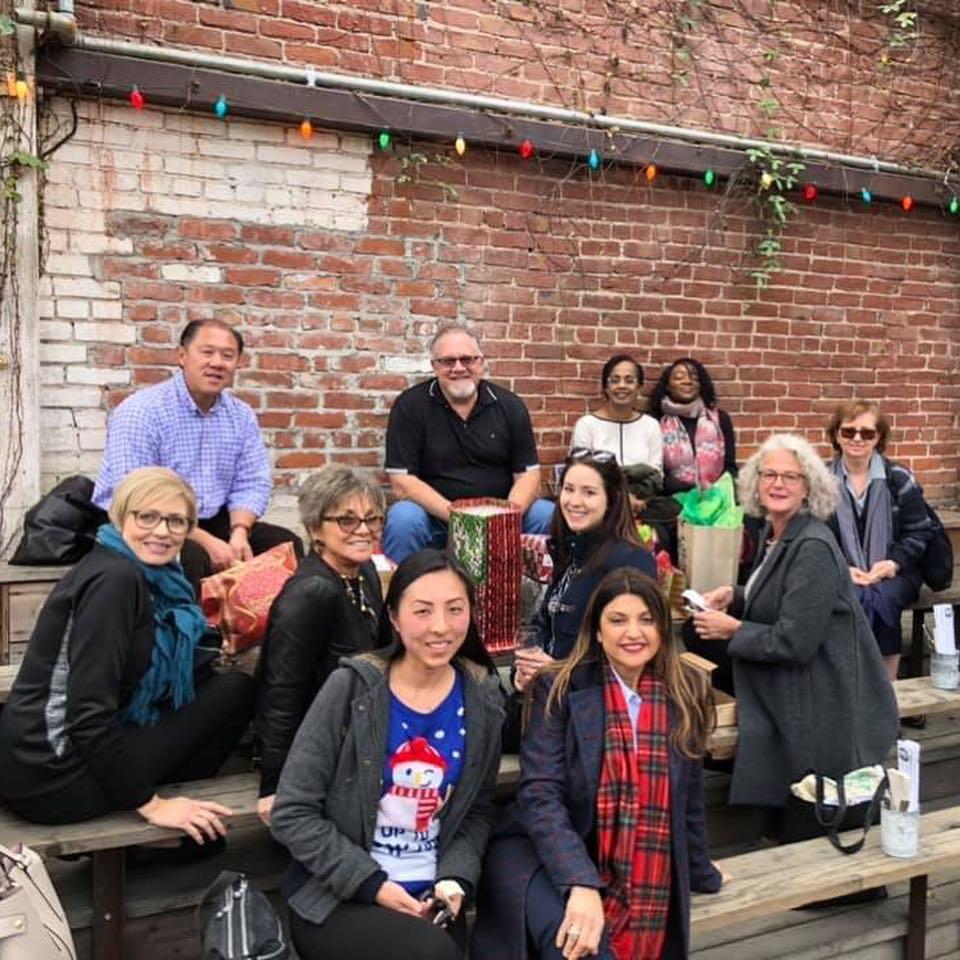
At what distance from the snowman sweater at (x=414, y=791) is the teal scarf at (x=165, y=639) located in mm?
685

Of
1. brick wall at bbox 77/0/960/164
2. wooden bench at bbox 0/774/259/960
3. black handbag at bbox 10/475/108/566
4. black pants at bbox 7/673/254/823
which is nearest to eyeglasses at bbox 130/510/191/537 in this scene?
black pants at bbox 7/673/254/823

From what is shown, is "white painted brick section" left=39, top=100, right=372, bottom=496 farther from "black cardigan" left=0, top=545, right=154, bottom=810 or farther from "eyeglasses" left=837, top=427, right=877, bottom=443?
"eyeglasses" left=837, top=427, right=877, bottom=443

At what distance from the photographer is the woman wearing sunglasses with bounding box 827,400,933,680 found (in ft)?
14.0

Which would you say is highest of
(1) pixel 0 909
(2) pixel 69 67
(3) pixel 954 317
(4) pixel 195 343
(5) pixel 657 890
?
(2) pixel 69 67

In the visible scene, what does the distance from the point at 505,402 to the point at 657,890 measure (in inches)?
100

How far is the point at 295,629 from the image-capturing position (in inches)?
99.1

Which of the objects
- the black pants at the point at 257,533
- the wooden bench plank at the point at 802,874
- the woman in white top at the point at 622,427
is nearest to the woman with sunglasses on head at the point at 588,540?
the wooden bench plank at the point at 802,874

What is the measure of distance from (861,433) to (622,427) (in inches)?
46.9

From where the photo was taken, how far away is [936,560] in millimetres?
4422

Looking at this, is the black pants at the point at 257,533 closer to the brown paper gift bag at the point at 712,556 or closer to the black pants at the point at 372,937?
the brown paper gift bag at the point at 712,556

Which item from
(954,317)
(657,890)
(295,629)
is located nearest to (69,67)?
(295,629)

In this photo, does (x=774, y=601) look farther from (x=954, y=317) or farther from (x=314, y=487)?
(x=954, y=317)

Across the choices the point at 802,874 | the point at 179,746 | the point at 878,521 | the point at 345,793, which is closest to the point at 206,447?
the point at 179,746

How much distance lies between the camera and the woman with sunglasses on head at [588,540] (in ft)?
10.2
